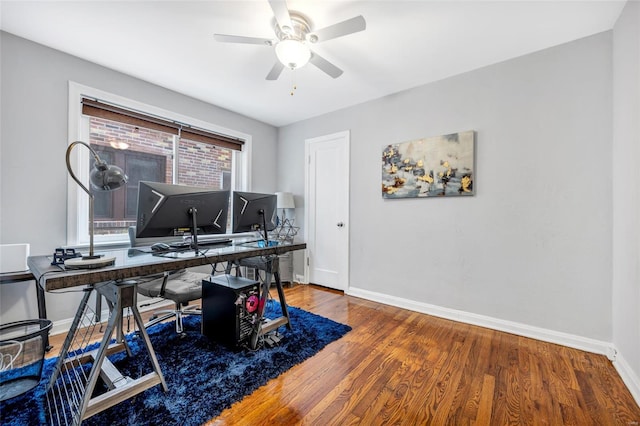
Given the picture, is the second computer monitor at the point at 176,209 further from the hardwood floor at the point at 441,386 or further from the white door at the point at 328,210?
the white door at the point at 328,210

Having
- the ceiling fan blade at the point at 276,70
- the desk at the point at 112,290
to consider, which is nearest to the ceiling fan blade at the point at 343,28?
the ceiling fan blade at the point at 276,70

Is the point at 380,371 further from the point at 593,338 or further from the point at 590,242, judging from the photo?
the point at 590,242

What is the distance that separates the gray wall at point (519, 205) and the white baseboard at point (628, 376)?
0.24 metres

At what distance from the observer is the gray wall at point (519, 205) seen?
7.01 ft

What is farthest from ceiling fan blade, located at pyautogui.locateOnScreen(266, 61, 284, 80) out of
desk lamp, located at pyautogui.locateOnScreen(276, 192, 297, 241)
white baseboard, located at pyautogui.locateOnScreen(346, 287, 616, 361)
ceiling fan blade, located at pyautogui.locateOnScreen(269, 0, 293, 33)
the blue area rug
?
white baseboard, located at pyautogui.locateOnScreen(346, 287, 616, 361)

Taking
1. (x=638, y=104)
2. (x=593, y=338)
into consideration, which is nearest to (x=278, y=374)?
(x=593, y=338)

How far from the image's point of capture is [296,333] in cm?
238

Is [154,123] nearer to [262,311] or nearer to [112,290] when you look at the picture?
[112,290]

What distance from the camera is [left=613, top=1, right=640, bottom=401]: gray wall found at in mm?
1672


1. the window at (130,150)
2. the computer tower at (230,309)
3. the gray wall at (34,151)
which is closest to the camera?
the computer tower at (230,309)

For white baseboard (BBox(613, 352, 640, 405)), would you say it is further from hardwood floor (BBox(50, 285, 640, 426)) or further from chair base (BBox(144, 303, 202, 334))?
chair base (BBox(144, 303, 202, 334))

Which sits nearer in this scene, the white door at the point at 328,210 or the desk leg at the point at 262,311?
the desk leg at the point at 262,311

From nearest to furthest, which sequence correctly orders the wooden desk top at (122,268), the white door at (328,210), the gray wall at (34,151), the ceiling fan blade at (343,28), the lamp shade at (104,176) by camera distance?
the wooden desk top at (122,268) < the lamp shade at (104,176) < the ceiling fan blade at (343,28) < the gray wall at (34,151) < the white door at (328,210)

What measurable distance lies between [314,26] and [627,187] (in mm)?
2477
